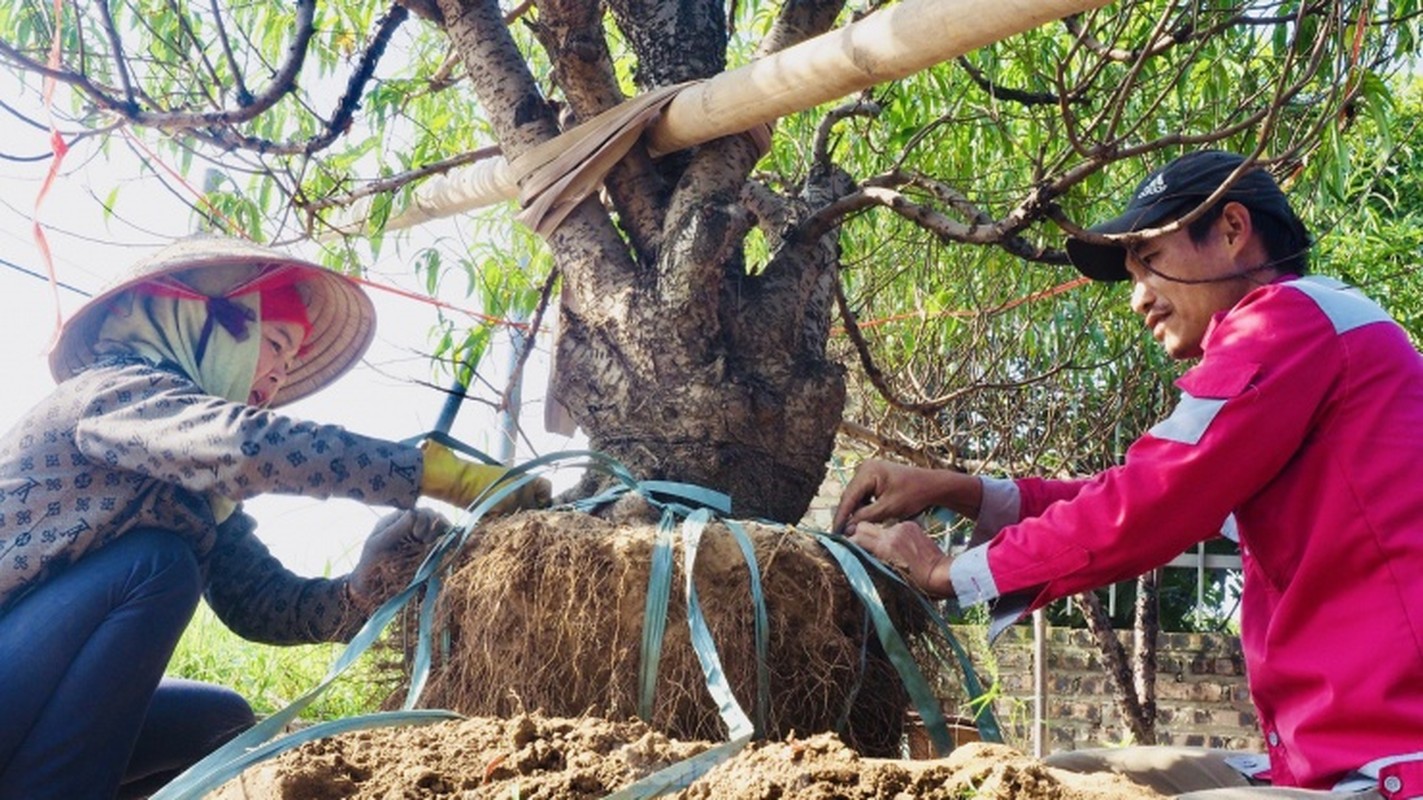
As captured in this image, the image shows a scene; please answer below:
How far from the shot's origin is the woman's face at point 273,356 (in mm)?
2742

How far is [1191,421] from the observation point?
1.96m

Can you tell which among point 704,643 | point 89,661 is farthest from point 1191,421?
point 89,661

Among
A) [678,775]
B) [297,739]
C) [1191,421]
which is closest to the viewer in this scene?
[678,775]

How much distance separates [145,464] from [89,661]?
0.33 metres

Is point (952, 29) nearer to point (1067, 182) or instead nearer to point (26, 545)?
point (1067, 182)

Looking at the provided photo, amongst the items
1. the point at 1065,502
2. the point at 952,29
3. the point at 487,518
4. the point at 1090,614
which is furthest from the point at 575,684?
the point at 1090,614

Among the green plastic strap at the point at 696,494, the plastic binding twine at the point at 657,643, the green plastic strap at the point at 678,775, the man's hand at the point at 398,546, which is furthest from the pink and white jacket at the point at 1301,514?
the man's hand at the point at 398,546

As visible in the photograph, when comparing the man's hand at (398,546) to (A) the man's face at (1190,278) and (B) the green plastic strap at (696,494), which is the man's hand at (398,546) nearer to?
(B) the green plastic strap at (696,494)

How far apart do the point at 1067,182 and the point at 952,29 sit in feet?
1.16

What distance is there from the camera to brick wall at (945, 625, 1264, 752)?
8.00m

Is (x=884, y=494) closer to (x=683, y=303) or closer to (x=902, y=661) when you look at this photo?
(x=902, y=661)

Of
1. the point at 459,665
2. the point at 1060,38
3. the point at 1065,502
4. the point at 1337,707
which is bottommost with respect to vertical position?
the point at 1337,707

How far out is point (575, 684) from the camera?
213 centimetres

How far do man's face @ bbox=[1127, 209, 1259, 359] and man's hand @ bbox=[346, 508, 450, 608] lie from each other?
1255 mm
